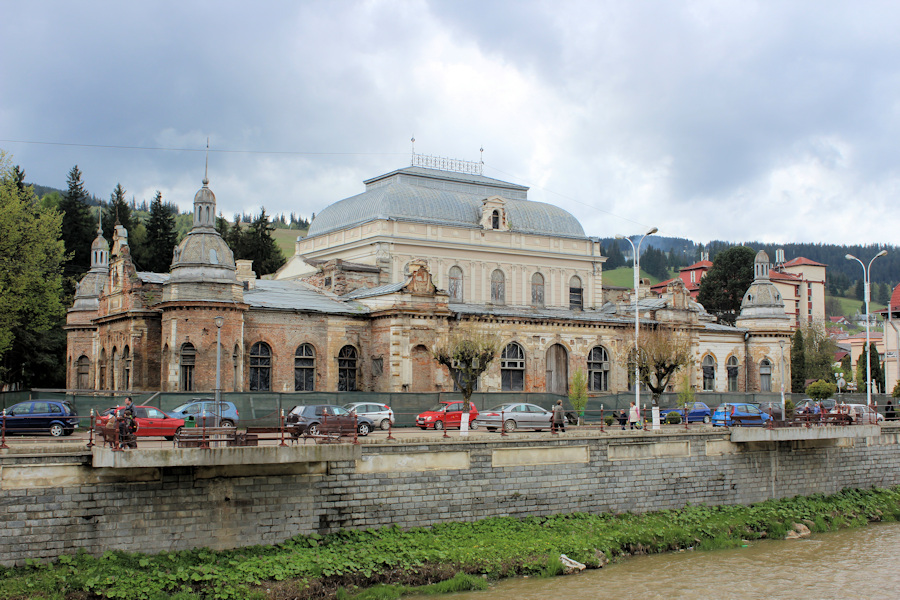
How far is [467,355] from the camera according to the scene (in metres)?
43.0

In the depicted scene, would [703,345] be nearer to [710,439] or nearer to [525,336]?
[525,336]

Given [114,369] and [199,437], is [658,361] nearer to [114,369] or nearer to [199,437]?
[199,437]

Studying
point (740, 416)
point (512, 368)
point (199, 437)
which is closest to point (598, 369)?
point (512, 368)

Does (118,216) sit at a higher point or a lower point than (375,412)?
higher

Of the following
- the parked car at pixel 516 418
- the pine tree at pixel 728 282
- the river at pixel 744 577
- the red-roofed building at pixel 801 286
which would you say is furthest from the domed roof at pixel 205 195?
the red-roofed building at pixel 801 286

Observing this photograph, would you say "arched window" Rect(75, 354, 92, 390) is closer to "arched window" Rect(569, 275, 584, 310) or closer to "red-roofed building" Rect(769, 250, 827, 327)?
"arched window" Rect(569, 275, 584, 310)

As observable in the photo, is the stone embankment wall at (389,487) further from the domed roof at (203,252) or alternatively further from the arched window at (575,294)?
the arched window at (575,294)

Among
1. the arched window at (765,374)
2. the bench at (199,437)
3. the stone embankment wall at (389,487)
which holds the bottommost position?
the stone embankment wall at (389,487)

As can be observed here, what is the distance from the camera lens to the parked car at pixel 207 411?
3350 centimetres

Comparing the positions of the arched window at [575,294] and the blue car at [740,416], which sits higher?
the arched window at [575,294]

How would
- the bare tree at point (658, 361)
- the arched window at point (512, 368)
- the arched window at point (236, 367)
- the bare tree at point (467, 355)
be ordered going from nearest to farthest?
the bare tree at point (467, 355), the bare tree at point (658, 361), the arched window at point (236, 367), the arched window at point (512, 368)

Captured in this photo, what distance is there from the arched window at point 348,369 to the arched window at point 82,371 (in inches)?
668

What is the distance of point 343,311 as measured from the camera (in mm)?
50344

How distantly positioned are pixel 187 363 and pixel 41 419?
12.0 meters
